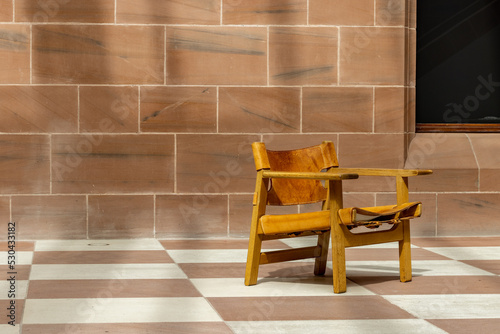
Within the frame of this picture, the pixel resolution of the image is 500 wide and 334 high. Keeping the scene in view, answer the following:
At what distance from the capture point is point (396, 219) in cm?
511

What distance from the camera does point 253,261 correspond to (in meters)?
5.09

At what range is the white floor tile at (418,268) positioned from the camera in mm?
5582

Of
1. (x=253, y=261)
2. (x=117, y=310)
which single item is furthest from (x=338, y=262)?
(x=117, y=310)

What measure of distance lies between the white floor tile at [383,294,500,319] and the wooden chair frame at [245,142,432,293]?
415 millimetres

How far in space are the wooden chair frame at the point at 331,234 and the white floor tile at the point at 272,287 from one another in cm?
10

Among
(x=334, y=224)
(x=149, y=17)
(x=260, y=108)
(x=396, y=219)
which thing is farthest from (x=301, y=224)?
(x=149, y=17)

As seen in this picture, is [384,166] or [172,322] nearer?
[172,322]

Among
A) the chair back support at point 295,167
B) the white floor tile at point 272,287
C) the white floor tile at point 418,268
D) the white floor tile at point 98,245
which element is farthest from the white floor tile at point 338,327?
the white floor tile at point 98,245

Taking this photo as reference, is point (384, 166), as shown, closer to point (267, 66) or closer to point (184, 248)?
point (267, 66)

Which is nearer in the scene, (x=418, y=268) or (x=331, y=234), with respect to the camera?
(x=331, y=234)

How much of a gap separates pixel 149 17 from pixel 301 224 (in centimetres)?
334

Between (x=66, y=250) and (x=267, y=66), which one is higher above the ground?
(x=267, y=66)

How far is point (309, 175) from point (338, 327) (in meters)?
1.19

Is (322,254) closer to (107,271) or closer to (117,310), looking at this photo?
(107,271)
